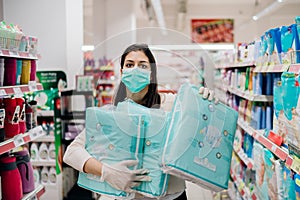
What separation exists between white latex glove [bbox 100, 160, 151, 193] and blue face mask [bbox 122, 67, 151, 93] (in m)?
0.30

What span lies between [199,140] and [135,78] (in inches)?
13.9

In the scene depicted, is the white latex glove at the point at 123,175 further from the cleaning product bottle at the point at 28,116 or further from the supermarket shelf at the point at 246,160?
the supermarket shelf at the point at 246,160

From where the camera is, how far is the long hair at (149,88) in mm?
1581

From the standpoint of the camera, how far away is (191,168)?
1474mm

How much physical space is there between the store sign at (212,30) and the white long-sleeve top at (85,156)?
11921 mm

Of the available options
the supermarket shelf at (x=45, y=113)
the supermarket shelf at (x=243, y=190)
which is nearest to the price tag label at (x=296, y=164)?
the supermarket shelf at (x=243, y=190)

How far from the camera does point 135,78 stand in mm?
1531

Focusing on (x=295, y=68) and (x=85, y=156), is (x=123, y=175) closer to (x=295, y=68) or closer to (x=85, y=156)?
(x=85, y=156)

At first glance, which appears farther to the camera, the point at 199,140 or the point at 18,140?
the point at 18,140

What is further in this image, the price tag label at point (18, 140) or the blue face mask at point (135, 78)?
the price tag label at point (18, 140)

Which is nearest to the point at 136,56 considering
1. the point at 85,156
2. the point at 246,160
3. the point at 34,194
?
the point at 85,156

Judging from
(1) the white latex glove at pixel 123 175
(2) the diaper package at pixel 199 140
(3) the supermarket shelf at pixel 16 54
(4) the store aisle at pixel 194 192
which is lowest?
(4) the store aisle at pixel 194 192

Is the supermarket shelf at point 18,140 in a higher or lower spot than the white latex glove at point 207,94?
lower

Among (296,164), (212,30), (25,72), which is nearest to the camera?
(296,164)
